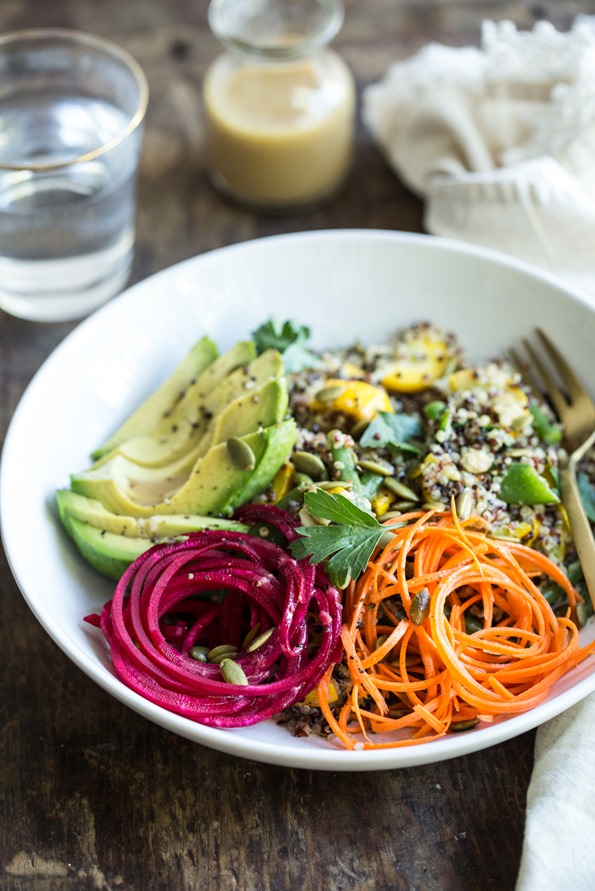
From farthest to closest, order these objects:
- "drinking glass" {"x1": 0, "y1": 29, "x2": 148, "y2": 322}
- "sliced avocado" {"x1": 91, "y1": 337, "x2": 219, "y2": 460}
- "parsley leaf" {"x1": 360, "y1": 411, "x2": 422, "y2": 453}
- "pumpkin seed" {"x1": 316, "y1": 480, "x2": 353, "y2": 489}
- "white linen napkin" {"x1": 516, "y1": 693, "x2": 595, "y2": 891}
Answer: "drinking glass" {"x1": 0, "y1": 29, "x2": 148, "y2": 322} → "sliced avocado" {"x1": 91, "y1": 337, "x2": 219, "y2": 460} → "parsley leaf" {"x1": 360, "y1": 411, "x2": 422, "y2": 453} → "pumpkin seed" {"x1": 316, "y1": 480, "x2": 353, "y2": 489} → "white linen napkin" {"x1": 516, "y1": 693, "x2": 595, "y2": 891}

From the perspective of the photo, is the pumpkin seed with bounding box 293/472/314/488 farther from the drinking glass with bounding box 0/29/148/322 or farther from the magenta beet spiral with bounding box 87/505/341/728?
the drinking glass with bounding box 0/29/148/322

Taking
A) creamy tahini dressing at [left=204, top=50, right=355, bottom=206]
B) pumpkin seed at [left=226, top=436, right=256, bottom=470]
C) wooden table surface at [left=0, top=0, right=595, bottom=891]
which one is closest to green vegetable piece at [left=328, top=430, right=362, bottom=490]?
pumpkin seed at [left=226, top=436, right=256, bottom=470]

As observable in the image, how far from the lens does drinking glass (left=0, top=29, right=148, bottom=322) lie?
3.42m

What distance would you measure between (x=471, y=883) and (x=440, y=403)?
1304 millimetres

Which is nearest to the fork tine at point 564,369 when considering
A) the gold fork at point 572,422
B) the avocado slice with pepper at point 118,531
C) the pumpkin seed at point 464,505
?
the gold fork at point 572,422

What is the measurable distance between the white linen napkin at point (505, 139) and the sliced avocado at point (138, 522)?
1711 millimetres

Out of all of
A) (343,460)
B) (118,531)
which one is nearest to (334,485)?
(343,460)

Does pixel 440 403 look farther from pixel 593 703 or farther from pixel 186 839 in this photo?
pixel 186 839

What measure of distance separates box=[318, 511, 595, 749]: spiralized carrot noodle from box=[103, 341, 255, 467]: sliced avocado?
74cm

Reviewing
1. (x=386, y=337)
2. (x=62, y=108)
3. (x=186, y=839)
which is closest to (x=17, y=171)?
(x=62, y=108)

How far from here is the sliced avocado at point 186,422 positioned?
2.86m

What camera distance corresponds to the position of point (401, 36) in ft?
15.1

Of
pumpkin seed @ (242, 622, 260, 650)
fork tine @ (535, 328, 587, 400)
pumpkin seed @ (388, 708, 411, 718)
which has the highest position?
fork tine @ (535, 328, 587, 400)

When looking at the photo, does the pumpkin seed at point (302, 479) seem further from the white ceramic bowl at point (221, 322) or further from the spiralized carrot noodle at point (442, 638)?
the white ceramic bowl at point (221, 322)
